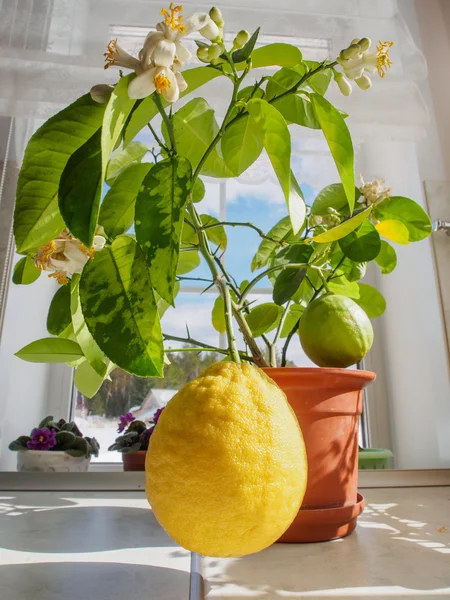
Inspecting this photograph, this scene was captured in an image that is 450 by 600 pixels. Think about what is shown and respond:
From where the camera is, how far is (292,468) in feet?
1.13

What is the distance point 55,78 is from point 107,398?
97cm

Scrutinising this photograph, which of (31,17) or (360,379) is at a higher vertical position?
(31,17)

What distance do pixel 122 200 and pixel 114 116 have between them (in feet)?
0.48

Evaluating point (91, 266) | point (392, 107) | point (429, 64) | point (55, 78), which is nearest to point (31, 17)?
point (55, 78)

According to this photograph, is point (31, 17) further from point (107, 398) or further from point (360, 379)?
point (360, 379)

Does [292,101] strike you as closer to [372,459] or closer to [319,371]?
[319,371]

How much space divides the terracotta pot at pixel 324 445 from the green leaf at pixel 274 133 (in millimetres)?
211

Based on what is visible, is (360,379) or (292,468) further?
(360,379)

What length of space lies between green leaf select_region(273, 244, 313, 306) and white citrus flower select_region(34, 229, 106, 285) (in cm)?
24

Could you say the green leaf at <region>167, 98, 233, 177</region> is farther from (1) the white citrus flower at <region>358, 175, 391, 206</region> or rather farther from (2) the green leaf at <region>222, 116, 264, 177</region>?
(1) the white citrus flower at <region>358, 175, 391, 206</region>

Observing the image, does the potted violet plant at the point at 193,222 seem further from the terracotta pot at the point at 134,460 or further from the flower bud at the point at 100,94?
the terracotta pot at the point at 134,460

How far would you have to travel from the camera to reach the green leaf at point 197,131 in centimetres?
49

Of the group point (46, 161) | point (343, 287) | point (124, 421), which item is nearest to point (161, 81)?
point (46, 161)

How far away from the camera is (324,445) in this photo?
50 centimetres
